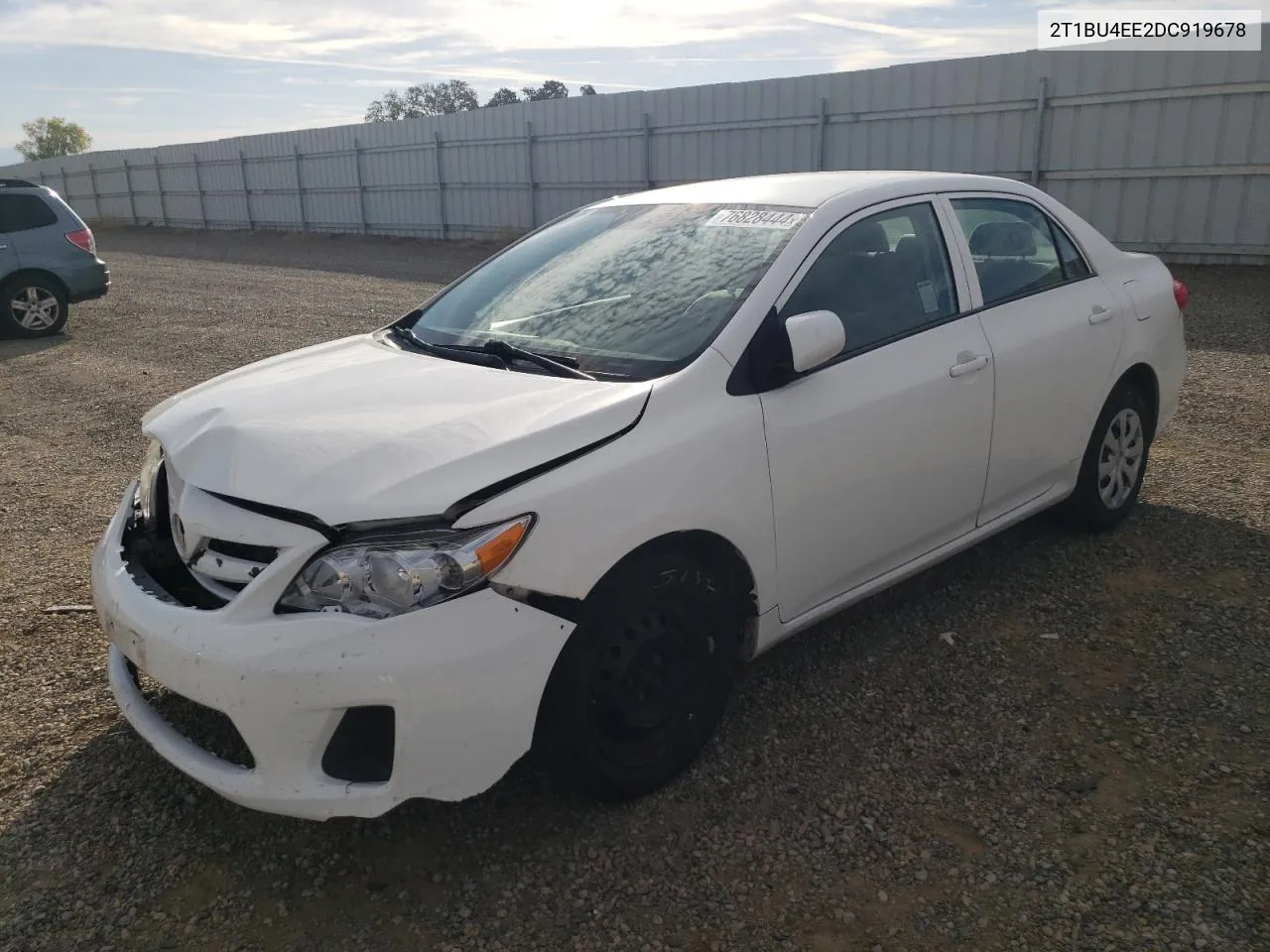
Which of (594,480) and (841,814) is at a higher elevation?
(594,480)

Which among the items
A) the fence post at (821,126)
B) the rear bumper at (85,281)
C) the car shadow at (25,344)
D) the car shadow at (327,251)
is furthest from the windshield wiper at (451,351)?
the fence post at (821,126)

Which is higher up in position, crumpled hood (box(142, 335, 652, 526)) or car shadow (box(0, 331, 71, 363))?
crumpled hood (box(142, 335, 652, 526))

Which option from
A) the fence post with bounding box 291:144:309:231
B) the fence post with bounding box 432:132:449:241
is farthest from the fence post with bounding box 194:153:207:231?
the fence post with bounding box 432:132:449:241

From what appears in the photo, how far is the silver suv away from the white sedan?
32.3ft

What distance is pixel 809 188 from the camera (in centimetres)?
363

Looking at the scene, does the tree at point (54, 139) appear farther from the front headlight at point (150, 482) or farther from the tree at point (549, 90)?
the front headlight at point (150, 482)

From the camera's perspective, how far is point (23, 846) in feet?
9.13

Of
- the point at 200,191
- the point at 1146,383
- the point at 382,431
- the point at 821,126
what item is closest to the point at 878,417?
the point at 382,431

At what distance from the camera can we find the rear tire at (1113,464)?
14.5 feet

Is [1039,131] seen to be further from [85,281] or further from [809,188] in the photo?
[85,281]

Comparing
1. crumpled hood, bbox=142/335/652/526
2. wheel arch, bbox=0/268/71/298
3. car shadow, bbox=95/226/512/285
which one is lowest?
car shadow, bbox=95/226/512/285

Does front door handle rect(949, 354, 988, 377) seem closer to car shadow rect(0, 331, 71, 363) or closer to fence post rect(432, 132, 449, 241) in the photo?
car shadow rect(0, 331, 71, 363)

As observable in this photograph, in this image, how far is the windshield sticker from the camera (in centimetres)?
337

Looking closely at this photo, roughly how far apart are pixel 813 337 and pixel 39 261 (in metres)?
11.7
